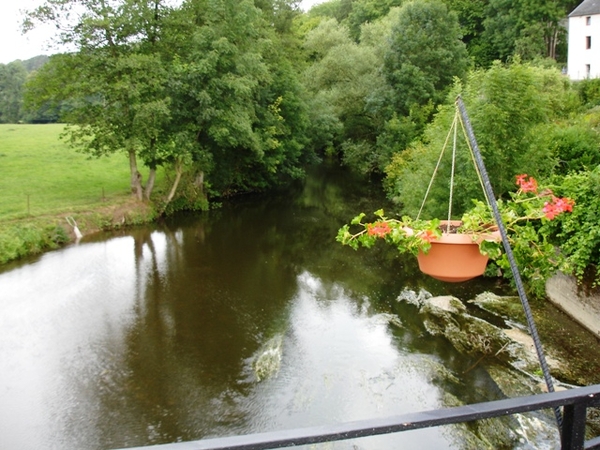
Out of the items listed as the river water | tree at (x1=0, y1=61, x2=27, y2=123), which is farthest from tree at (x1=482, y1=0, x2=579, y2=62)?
tree at (x1=0, y1=61, x2=27, y2=123)

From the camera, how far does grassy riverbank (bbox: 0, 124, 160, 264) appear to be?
63.0 feet

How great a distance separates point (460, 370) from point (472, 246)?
739 cm

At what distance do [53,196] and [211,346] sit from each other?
14.8m

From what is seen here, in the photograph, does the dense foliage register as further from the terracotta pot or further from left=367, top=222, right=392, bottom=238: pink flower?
left=367, top=222, right=392, bottom=238: pink flower

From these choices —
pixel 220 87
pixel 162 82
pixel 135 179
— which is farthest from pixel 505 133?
pixel 135 179

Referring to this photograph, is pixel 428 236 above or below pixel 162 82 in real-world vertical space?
below

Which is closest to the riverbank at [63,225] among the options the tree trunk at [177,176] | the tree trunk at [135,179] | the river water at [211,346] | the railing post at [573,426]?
the tree trunk at [135,179]

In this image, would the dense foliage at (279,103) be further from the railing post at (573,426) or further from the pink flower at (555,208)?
the railing post at (573,426)

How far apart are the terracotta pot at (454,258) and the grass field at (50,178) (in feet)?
62.9

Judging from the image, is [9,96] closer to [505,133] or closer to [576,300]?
[505,133]

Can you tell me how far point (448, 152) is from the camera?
54.5 feet

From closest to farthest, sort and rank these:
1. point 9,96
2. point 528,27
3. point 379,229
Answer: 1. point 379,229
2. point 528,27
3. point 9,96

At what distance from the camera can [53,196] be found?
23.6 m

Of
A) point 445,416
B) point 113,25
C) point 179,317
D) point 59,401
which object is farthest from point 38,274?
point 445,416
